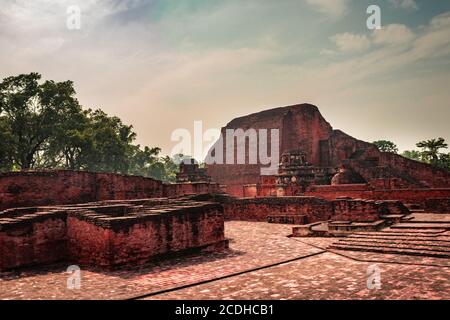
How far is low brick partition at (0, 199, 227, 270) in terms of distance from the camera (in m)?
7.18

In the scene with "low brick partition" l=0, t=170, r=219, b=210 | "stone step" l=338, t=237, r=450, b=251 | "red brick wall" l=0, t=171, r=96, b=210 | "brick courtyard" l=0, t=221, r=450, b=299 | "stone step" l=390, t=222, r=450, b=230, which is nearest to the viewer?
"brick courtyard" l=0, t=221, r=450, b=299

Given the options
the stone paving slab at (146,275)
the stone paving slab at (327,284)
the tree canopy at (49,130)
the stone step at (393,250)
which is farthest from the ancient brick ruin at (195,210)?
the tree canopy at (49,130)

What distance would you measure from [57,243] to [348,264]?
22.2ft

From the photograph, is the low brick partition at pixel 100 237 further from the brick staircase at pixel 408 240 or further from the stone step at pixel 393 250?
the brick staircase at pixel 408 240

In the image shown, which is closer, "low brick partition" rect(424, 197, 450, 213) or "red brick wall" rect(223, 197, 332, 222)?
"red brick wall" rect(223, 197, 332, 222)

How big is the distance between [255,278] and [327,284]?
129 cm

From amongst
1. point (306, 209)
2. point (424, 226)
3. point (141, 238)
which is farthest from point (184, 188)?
point (424, 226)

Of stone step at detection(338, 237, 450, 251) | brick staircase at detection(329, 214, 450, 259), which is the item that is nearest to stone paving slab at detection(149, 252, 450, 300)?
brick staircase at detection(329, 214, 450, 259)

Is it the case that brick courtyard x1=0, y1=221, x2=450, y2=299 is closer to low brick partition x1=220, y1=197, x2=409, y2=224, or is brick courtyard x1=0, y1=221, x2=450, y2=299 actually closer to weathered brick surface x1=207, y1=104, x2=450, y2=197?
low brick partition x1=220, y1=197, x2=409, y2=224

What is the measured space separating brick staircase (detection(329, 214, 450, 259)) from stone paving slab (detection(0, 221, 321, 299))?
3.91ft

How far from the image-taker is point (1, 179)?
12.9m

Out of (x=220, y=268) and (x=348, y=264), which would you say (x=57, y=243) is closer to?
(x=220, y=268)

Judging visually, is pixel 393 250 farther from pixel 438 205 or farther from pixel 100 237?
pixel 438 205
